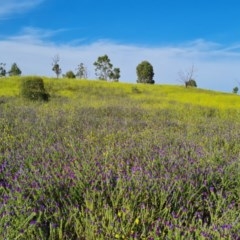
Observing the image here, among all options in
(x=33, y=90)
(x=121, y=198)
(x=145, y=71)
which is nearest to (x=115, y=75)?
(x=145, y=71)

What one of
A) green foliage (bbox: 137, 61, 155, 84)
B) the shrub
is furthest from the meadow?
green foliage (bbox: 137, 61, 155, 84)

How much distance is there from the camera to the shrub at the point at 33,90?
18922 millimetres

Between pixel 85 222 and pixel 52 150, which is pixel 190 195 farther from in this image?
pixel 52 150

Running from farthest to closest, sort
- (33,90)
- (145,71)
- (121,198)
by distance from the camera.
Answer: (145,71) → (33,90) → (121,198)

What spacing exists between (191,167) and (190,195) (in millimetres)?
538

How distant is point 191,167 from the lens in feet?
10.9

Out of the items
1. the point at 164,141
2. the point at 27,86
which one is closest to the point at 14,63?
the point at 27,86

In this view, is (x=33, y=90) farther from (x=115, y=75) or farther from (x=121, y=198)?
(x=115, y=75)

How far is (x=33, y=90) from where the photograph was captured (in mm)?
18984

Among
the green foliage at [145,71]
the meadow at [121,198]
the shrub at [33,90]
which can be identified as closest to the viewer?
the meadow at [121,198]

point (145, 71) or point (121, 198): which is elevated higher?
point (145, 71)

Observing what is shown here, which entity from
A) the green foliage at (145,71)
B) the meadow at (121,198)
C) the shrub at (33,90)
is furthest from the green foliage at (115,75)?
the meadow at (121,198)

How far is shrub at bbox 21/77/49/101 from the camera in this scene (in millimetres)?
18922

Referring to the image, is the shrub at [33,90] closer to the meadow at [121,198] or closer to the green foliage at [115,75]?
the meadow at [121,198]
